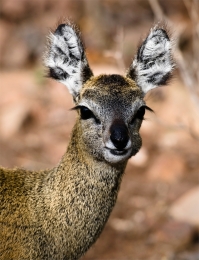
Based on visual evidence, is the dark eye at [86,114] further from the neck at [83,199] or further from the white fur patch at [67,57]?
the white fur patch at [67,57]

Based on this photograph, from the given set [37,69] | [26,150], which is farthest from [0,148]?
[37,69]

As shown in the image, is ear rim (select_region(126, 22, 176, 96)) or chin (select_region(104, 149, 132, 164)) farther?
ear rim (select_region(126, 22, 176, 96))

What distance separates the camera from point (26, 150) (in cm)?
1288

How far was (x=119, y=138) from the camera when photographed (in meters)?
5.29

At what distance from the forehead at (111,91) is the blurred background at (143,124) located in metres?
0.91

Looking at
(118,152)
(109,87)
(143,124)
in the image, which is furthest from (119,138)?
(143,124)

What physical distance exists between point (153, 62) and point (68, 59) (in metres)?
0.85

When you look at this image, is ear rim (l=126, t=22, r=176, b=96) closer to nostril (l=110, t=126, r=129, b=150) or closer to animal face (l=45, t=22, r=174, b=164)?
animal face (l=45, t=22, r=174, b=164)

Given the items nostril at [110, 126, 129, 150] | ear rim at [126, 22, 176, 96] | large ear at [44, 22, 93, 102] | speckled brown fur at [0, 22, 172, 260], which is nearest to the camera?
nostril at [110, 126, 129, 150]

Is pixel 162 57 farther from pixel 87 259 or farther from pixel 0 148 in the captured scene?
pixel 0 148

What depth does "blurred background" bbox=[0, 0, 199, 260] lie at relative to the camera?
930 centimetres

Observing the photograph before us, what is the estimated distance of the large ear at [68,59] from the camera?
20.0 feet

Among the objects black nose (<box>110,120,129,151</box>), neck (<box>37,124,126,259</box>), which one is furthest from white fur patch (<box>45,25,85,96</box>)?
black nose (<box>110,120,129,151</box>)

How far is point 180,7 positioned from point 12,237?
43.1 ft
